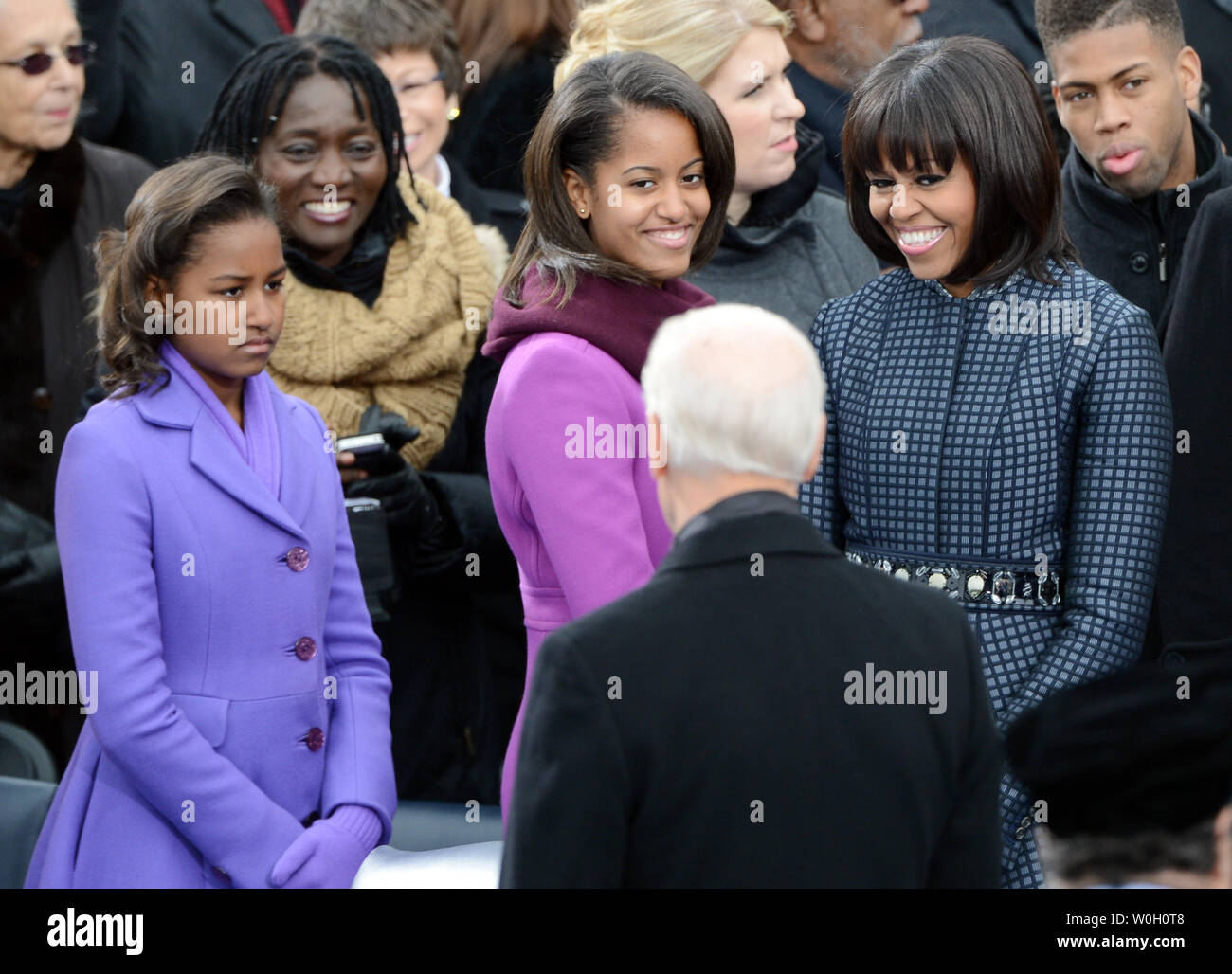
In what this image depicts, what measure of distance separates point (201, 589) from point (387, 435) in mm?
1095

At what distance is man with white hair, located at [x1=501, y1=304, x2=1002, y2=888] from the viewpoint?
1.89 m

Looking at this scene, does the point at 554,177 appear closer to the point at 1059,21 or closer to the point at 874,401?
the point at 874,401

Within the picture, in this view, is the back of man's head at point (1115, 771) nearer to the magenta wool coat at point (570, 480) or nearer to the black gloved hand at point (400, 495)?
the magenta wool coat at point (570, 480)

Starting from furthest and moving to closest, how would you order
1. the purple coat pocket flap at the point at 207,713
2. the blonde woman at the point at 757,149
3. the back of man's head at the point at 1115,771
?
the blonde woman at the point at 757,149 < the purple coat pocket flap at the point at 207,713 < the back of man's head at the point at 1115,771

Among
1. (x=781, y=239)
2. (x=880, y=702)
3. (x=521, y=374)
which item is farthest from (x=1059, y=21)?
(x=880, y=702)

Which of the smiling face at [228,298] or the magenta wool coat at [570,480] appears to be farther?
the smiling face at [228,298]

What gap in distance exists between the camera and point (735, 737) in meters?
1.90

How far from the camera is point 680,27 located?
150 inches

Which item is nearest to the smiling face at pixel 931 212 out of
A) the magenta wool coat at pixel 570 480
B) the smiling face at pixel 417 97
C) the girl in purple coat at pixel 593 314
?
the girl in purple coat at pixel 593 314

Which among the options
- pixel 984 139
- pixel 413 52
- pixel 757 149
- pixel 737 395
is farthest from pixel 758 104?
pixel 737 395

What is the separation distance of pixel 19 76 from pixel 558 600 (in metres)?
2.16

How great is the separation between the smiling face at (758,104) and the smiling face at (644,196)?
95cm

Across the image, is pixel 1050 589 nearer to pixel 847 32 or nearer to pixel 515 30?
pixel 847 32

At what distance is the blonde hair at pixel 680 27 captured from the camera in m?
3.74
